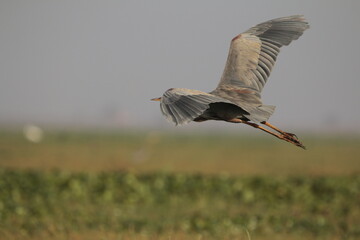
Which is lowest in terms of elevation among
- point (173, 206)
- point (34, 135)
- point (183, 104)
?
point (34, 135)

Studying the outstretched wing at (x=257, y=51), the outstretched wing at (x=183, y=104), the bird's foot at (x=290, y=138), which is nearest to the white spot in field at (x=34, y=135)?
the outstretched wing at (x=257, y=51)

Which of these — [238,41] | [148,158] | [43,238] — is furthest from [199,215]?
[148,158]

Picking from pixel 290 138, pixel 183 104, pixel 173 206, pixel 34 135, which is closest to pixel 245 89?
pixel 290 138

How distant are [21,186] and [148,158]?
11.6 m

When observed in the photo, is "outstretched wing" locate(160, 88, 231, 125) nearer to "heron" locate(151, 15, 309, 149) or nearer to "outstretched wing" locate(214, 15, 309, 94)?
"heron" locate(151, 15, 309, 149)

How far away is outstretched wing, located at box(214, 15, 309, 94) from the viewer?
6.64 m

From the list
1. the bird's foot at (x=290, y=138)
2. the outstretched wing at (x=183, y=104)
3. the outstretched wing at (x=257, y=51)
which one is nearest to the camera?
the outstretched wing at (x=183, y=104)

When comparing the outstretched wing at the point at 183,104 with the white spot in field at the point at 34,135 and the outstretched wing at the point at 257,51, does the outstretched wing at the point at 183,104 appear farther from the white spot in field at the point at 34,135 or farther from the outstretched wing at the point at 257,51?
the white spot in field at the point at 34,135

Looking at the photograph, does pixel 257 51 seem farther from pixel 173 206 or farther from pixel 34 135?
pixel 34 135

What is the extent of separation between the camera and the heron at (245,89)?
5.06m

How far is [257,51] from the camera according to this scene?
695 cm

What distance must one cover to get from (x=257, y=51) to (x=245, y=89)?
0.74 m

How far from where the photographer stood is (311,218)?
12391mm

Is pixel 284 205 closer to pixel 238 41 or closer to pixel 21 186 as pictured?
pixel 21 186
